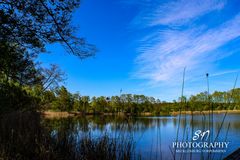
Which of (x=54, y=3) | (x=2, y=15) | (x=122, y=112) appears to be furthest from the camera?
(x=54, y=3)

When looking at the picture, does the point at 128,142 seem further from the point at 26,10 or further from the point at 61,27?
the point at 26,10

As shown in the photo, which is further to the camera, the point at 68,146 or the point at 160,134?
the point at 160,134

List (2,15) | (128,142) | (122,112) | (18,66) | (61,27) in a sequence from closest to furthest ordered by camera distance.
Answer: (128,142) → (122,112) → (2,15) → (61,27) → (18,66)

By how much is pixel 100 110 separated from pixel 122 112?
2476 inches

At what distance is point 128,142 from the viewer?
11.0 ft

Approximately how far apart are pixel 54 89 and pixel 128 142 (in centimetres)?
2386

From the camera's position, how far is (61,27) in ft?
16.1

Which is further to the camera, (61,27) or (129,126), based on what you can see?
(61,27)

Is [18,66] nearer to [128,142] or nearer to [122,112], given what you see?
[122,112]

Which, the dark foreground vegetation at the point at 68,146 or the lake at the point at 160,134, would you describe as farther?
the dark foreground vegetation at the point at 68,146

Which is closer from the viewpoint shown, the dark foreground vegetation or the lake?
the lake

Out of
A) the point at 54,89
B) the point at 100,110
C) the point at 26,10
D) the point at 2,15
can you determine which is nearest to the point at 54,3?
the point at 26,10

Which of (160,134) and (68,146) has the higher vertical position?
(68,146)

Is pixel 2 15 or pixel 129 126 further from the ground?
pixel 2 15
